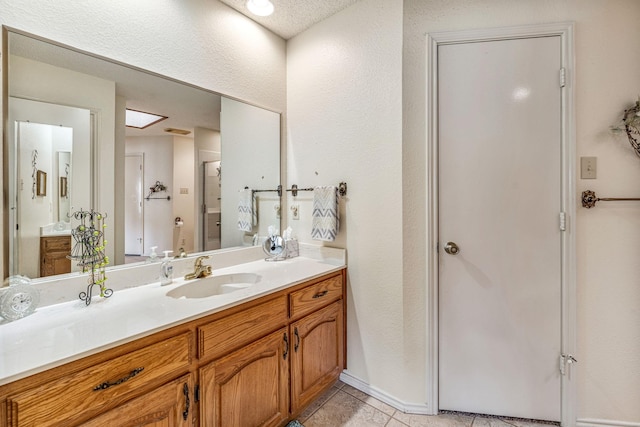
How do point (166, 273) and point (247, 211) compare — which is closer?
point (166, 273)

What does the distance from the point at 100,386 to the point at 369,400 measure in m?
1.44

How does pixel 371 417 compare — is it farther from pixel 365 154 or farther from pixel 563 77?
pixel 563 77

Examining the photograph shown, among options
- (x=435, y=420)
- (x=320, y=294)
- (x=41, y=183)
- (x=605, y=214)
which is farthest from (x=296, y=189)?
(x=605, y=214)

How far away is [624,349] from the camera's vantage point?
4.89ft

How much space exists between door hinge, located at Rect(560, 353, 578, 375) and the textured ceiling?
92.4 inches

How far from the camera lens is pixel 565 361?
1.52 meters

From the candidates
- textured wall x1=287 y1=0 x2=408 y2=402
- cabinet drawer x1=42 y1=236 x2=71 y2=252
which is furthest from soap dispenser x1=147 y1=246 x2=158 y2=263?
textured wall x1=287 y1=0 x2=408 y2=402

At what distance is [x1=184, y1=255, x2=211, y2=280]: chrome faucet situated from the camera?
62.5 inches

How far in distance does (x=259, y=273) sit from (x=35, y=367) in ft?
3.38

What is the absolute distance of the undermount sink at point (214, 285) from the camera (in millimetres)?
1475

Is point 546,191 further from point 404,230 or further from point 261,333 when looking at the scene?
point 261,333

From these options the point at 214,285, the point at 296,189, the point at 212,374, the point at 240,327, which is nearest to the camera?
the point at 212,374

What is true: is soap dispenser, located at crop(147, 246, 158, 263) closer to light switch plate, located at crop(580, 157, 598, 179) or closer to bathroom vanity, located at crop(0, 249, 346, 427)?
bathroom vanity, located at crop(0, 249, 346, 427)

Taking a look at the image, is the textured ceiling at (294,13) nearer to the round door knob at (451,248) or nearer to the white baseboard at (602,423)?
the round door knob at (451,248)
